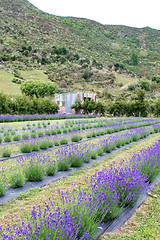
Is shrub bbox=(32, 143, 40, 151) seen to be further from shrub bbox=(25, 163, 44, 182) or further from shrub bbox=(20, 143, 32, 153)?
shrub bbox=(25, 163, 44, 182)

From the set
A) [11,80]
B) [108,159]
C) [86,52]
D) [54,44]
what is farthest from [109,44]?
[108,159]

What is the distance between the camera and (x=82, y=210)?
7.54 feet

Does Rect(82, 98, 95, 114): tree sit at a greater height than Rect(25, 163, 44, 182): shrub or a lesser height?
greater

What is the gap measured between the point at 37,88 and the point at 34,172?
53343mm

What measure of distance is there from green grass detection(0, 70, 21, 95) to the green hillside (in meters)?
0.51

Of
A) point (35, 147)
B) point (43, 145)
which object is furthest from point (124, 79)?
point (35, 147)

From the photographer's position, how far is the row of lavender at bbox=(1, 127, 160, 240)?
190 centimetres

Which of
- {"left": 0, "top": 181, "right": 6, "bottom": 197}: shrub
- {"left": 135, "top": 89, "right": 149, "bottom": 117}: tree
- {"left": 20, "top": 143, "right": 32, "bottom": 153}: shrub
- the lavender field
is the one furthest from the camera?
{"left": 135, "top": 89, "right": 149, "bottom": 117}: tree

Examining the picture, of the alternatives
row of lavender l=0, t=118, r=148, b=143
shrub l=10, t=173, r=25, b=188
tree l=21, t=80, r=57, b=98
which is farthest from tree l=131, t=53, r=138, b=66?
shrub l=10, t=173, r=25, b=188

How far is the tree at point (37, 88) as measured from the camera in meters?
54.5

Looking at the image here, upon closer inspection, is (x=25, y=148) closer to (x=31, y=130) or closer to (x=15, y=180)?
(x=15, y=180)

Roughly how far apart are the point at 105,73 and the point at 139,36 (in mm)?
48390

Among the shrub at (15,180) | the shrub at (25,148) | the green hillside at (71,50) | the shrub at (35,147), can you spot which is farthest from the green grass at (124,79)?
the shrub at (15,180)

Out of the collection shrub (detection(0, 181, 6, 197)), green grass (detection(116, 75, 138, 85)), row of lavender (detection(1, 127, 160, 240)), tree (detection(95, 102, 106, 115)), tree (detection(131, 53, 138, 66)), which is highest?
tree (detection(131, 53, 138, 66))
